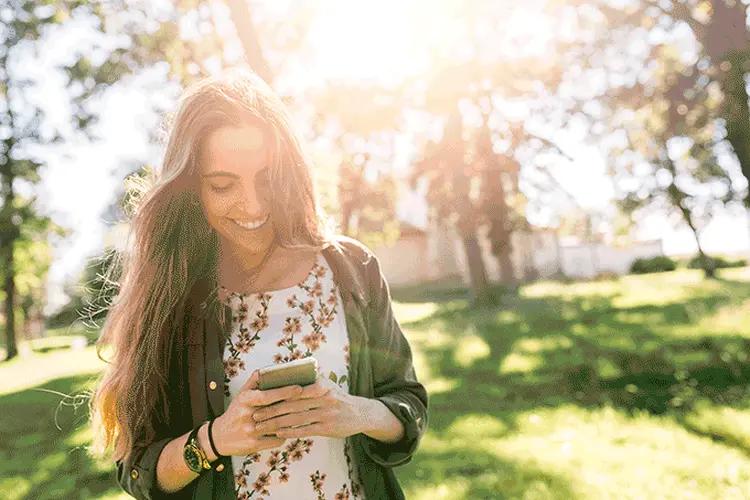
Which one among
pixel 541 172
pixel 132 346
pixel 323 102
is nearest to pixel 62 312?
pixel 323 102

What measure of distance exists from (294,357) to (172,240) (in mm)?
620

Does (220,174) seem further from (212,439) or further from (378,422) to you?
(378,422)

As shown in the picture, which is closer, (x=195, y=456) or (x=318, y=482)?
(x=195, y=456)

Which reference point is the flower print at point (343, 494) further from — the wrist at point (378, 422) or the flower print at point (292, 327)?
the flower print at point (292, 327)

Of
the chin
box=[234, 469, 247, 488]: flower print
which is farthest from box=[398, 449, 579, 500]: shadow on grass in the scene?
the chin

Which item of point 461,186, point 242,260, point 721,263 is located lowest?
point 721,263

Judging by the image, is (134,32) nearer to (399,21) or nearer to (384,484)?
(399,21)

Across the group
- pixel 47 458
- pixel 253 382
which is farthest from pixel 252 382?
pixel 47 458

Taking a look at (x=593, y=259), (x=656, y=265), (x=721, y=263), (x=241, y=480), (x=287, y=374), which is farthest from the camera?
(x=593, y=259)

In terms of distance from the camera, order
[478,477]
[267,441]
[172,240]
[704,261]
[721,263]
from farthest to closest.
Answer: [721,263] → [704,261] → [478,477] → [172,240] → [267,441]

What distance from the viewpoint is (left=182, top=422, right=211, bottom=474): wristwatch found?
181cm

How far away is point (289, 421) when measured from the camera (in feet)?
5.51

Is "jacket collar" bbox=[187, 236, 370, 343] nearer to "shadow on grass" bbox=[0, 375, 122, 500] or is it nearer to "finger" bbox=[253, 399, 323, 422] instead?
"finger" bbox=[253, 399, 323, 422]

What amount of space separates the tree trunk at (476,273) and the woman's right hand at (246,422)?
68.4ft
